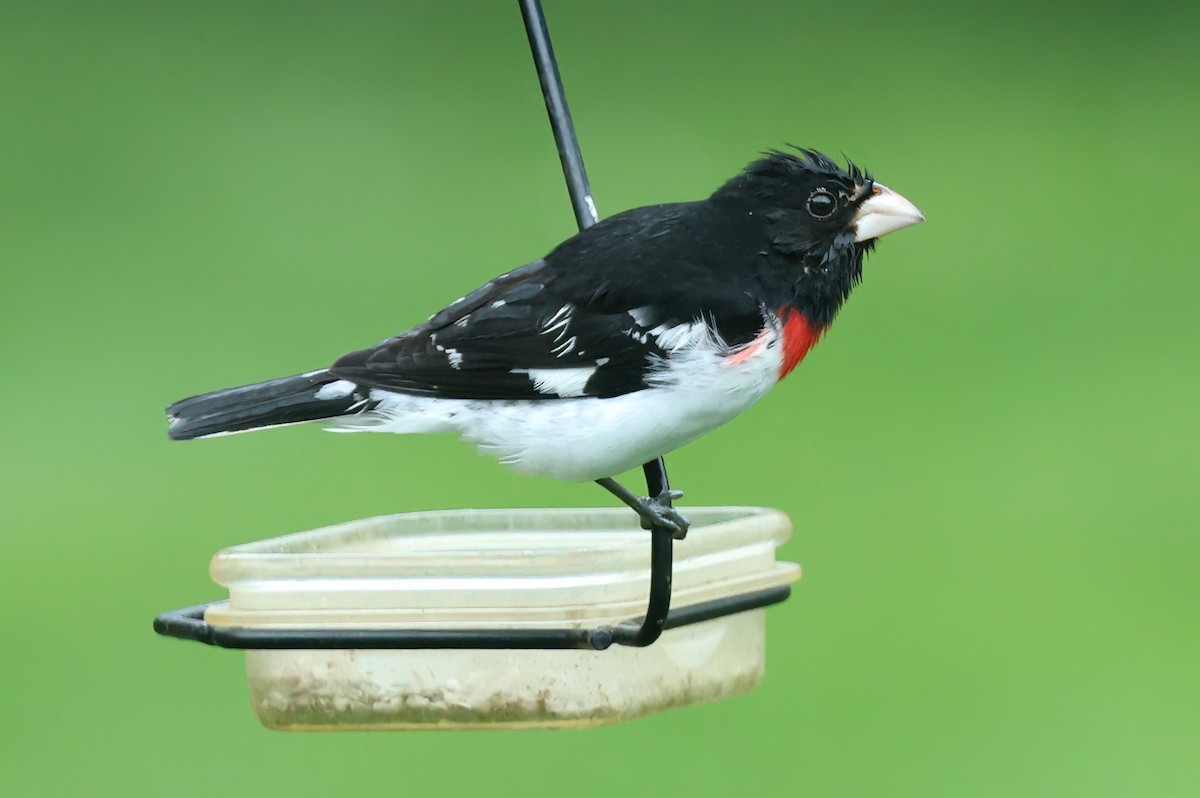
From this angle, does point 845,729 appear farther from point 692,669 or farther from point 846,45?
point 846,45

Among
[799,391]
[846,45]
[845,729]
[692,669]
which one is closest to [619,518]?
[692,669]

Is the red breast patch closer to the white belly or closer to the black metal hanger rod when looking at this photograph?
the white belly

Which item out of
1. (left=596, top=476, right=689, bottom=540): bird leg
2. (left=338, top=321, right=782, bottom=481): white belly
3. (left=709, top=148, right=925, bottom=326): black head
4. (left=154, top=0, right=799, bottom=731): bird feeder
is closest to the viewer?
(left=154, top=0, right=799, bottom=731): bird feeder

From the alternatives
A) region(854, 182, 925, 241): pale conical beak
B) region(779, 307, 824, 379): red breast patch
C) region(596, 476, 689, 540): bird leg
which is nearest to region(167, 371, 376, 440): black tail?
region(596, 476, 689, 540): bird leg

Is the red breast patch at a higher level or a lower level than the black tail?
lower

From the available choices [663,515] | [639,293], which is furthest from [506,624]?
[639,293]

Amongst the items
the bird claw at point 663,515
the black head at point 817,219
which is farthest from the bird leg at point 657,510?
the black head at point 817,219

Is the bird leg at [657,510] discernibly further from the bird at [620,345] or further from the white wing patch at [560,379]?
the white wing patch at [560,379]
